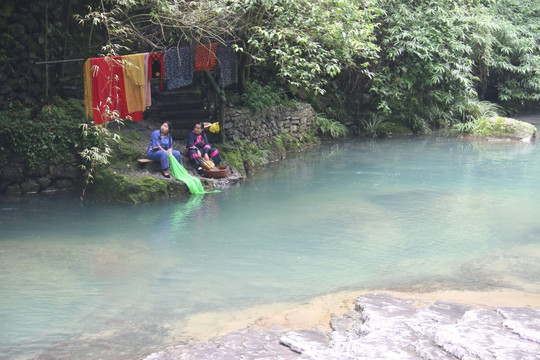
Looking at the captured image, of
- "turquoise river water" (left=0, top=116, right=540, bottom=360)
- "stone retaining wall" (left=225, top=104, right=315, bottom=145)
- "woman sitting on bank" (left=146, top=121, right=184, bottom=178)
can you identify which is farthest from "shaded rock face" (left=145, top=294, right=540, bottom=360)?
"stone retaining wall" (left=225, top=104, right=315, bottom=145)

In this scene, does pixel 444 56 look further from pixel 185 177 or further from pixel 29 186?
pixel 29 186

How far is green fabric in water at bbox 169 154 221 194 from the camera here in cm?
1019

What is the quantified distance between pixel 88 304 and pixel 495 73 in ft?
60.2

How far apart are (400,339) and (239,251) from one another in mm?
3194

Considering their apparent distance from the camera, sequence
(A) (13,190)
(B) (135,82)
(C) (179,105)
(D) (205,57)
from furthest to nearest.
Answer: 1. (C) (179,105)
2. (D) (205,57)
3. (B) (135,82)
4. (A) (13,190)

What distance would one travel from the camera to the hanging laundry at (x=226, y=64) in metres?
11.7

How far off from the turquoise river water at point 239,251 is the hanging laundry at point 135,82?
1.86 m

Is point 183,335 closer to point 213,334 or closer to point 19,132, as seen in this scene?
point 213,334

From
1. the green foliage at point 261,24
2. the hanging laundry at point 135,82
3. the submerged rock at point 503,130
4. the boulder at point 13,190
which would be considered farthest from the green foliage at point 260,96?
the submerged rock at point 503,130

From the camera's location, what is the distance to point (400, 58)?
1767cm

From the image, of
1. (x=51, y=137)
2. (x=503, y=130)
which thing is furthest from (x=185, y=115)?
(x=503, y=130)

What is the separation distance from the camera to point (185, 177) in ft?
33.6

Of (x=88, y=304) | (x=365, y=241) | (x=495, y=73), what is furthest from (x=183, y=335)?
(x=495, y=73)

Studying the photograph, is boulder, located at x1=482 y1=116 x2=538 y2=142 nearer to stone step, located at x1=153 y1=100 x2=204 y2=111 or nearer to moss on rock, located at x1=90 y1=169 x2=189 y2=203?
stone step, located at x1=153 y1=100 x2=204 y2=111
